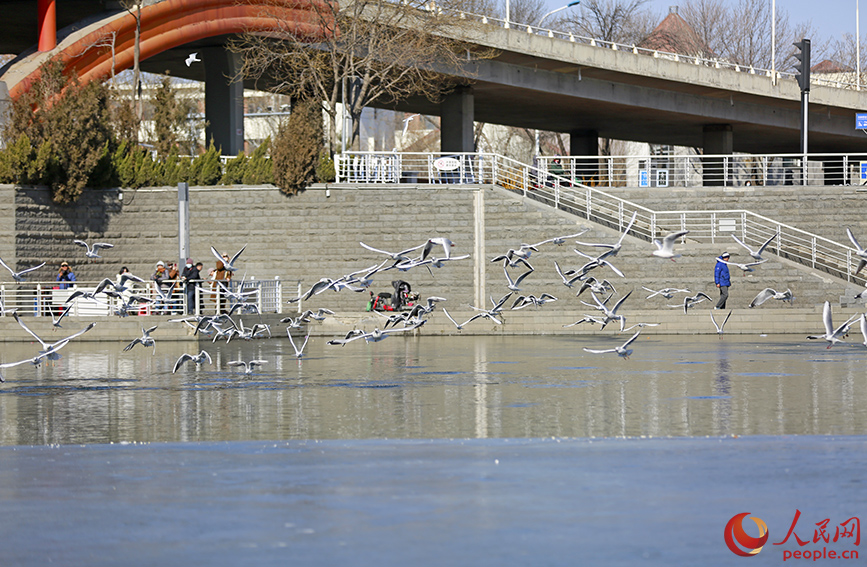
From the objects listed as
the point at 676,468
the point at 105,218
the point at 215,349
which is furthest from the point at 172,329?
the point at 676,468

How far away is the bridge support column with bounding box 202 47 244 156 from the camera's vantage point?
133 ft

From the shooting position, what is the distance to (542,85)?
4738cm

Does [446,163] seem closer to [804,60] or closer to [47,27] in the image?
[804,60]

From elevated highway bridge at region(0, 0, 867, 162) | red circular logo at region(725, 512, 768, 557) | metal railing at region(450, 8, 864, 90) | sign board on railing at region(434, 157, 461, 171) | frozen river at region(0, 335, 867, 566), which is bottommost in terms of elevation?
red circular logo at region(725, 512, 768, 557)

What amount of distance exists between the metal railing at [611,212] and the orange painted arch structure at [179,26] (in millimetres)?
6468

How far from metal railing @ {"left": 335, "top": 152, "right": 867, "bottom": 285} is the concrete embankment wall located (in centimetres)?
112

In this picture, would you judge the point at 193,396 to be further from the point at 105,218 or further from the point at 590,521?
the point at 105,218

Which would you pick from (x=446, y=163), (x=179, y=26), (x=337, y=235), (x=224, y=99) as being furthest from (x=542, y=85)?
(x=337, y=235)

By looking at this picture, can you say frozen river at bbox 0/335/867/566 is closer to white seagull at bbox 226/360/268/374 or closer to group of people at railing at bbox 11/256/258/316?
white seagull at bbox 226/360/268/374

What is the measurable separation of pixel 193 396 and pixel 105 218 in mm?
21682

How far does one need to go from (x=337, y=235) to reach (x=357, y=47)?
32.6 feet

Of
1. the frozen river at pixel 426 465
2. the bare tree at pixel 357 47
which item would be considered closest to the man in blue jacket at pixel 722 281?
the frozen river at pixel 426 465

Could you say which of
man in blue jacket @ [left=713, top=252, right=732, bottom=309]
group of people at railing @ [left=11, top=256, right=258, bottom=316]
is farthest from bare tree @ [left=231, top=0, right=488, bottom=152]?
man in blue jacket @ [left=713, top=252, right=732, bottom=309]

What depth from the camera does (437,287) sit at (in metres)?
33.3
